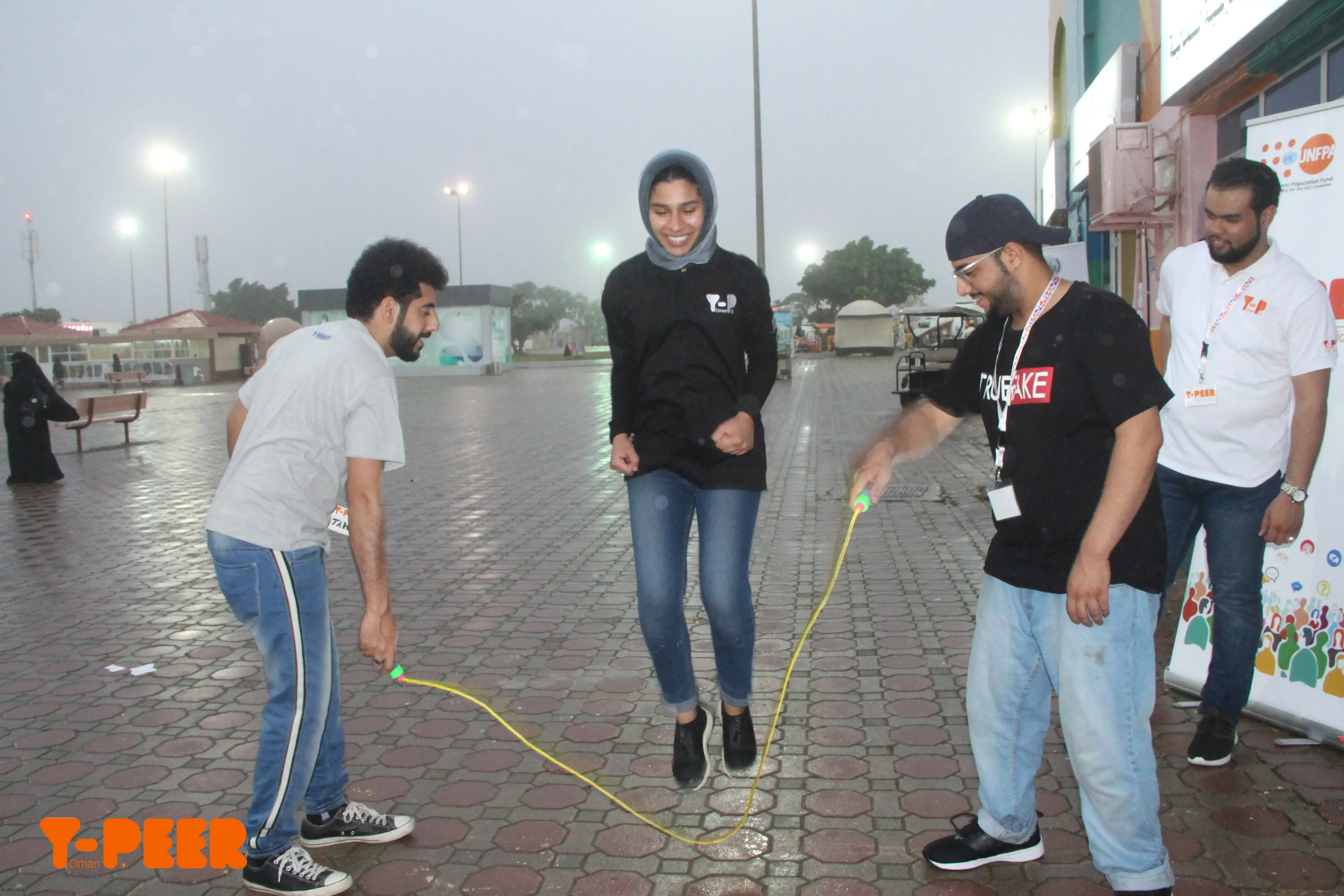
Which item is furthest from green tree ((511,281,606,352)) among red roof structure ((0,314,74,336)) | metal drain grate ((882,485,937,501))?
metal drain grate ((882,485,937,501))

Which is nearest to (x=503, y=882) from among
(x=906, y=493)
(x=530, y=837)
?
(x=530, y=837)

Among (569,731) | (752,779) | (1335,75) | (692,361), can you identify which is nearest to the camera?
(692,361)

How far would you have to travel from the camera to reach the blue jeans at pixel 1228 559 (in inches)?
142

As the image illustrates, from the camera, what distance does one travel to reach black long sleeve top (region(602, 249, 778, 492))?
339 cm

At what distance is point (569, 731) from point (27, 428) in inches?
443

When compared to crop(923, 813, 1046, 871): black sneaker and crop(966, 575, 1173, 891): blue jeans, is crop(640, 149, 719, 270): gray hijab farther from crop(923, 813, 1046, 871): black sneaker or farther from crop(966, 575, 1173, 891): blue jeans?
crop(923, 813, 1046, 871): black sneaker

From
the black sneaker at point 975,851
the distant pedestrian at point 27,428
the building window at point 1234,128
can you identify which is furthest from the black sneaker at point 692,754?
the distant pedestrian at point 27,428

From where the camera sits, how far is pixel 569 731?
4250 millimetres

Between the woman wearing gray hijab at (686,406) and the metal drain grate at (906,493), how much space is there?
21.0 feet

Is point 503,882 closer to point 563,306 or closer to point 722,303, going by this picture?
point 722,303

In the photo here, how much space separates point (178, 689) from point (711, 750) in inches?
101

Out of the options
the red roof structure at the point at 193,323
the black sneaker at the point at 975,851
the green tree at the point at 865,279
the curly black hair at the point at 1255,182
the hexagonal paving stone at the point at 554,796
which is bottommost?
the hexagonal paving stone at the point at 554,796

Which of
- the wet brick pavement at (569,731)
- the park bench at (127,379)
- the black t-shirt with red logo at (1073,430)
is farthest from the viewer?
the park bench at (127,379)

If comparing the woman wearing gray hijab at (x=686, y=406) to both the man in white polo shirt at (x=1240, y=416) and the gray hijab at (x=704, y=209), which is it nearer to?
the gray hijab at (x=704, y=209)
